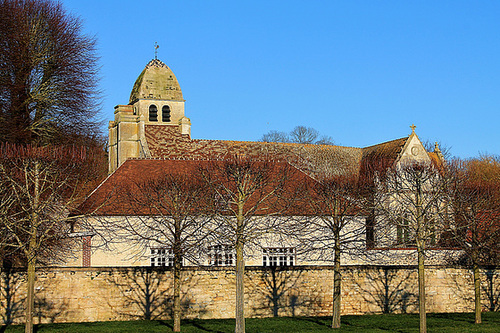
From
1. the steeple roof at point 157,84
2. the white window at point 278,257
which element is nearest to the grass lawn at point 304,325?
the white window at point 278,257

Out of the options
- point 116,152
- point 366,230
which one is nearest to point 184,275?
point 366,230

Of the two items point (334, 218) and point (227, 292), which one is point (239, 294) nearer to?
point (227, 292)

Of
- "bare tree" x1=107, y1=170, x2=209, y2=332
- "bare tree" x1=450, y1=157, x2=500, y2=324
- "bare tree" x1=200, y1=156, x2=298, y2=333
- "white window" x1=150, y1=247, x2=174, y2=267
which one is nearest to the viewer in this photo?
"bare tree" x1=200, y1=156, x2=298, y2=333

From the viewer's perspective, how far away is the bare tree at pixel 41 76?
26.7 m

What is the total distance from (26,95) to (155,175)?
6662mm

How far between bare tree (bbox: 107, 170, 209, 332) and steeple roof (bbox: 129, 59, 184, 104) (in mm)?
14454

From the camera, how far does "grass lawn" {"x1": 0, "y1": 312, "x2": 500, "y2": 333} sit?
59.4 ft

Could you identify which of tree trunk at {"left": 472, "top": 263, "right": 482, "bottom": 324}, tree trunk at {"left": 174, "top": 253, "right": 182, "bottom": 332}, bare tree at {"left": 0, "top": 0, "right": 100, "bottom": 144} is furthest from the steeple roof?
tree trunk at {"left": 472, "top": 263, "right": 482, "bottom": 324}

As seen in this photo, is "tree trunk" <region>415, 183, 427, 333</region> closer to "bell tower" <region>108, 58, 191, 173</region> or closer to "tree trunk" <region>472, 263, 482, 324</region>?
"tree trunk" <region>472, 263, 482, 324</region>

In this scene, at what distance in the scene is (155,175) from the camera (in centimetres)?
2734

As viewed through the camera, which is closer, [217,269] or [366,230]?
[217,269]

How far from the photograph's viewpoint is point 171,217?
70.4 feet

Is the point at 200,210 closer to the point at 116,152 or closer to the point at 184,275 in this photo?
the point at 184,275

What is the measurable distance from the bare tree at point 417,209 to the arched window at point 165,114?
19.1 meters
